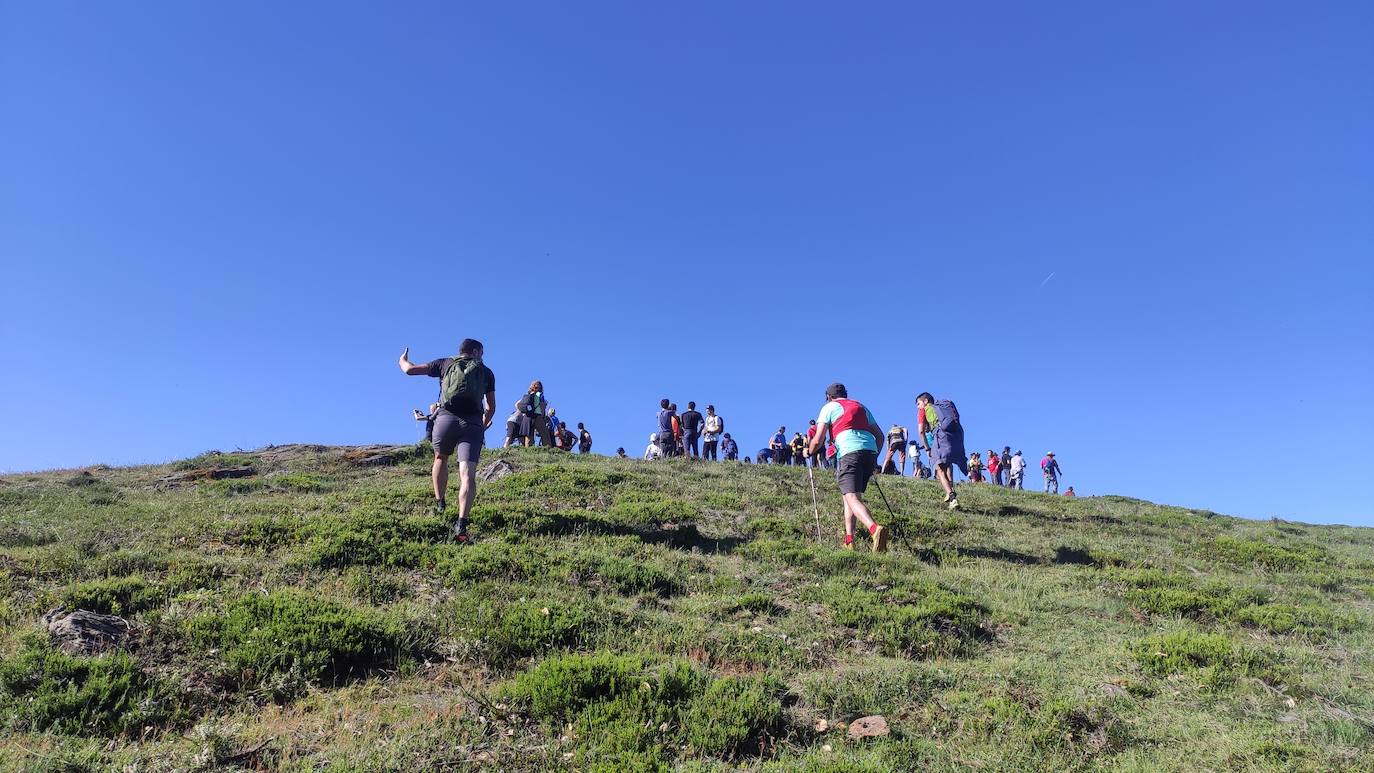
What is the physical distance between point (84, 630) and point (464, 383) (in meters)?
4.15

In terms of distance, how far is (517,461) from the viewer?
15125 mm

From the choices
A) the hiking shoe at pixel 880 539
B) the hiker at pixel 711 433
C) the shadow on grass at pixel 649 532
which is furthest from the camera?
the hiker at pixel 711 433

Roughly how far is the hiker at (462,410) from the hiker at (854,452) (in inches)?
162

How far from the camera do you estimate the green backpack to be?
8.44 metres

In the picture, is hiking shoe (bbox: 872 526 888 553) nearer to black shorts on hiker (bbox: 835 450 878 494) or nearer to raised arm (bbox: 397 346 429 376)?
black shorts on hiker (bbox: 835 450 878 494)

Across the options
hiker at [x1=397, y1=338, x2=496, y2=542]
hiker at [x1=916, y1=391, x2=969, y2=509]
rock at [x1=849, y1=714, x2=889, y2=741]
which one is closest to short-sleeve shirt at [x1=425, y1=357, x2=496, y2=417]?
hiker at [x1=397, y1=338, x2=496, y2=542]

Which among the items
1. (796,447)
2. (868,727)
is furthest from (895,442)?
(868,727)

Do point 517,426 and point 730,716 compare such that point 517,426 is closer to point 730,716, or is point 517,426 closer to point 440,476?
point 440,476

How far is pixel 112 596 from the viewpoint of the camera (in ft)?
18.6

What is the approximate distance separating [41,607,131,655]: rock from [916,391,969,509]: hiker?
38.2 feet

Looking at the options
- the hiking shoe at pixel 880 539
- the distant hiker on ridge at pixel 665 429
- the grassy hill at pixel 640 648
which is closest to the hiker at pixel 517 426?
the distant hiker on ridge at pixel 665 429

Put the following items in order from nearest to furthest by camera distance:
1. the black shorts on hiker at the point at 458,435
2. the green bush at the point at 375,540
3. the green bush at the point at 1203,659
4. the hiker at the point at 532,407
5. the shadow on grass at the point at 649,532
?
the green bush at the point at 1203,659, the green bush at the point at 375,540, the black shorts on hiker at the point at 458,435, the shadow on grass at the point at 649,532, the hiker at the point at 532,407

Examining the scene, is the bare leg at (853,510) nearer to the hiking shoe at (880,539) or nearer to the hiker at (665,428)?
the hiking shoe at (880,539)

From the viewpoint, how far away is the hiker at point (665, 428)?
20406 mm
